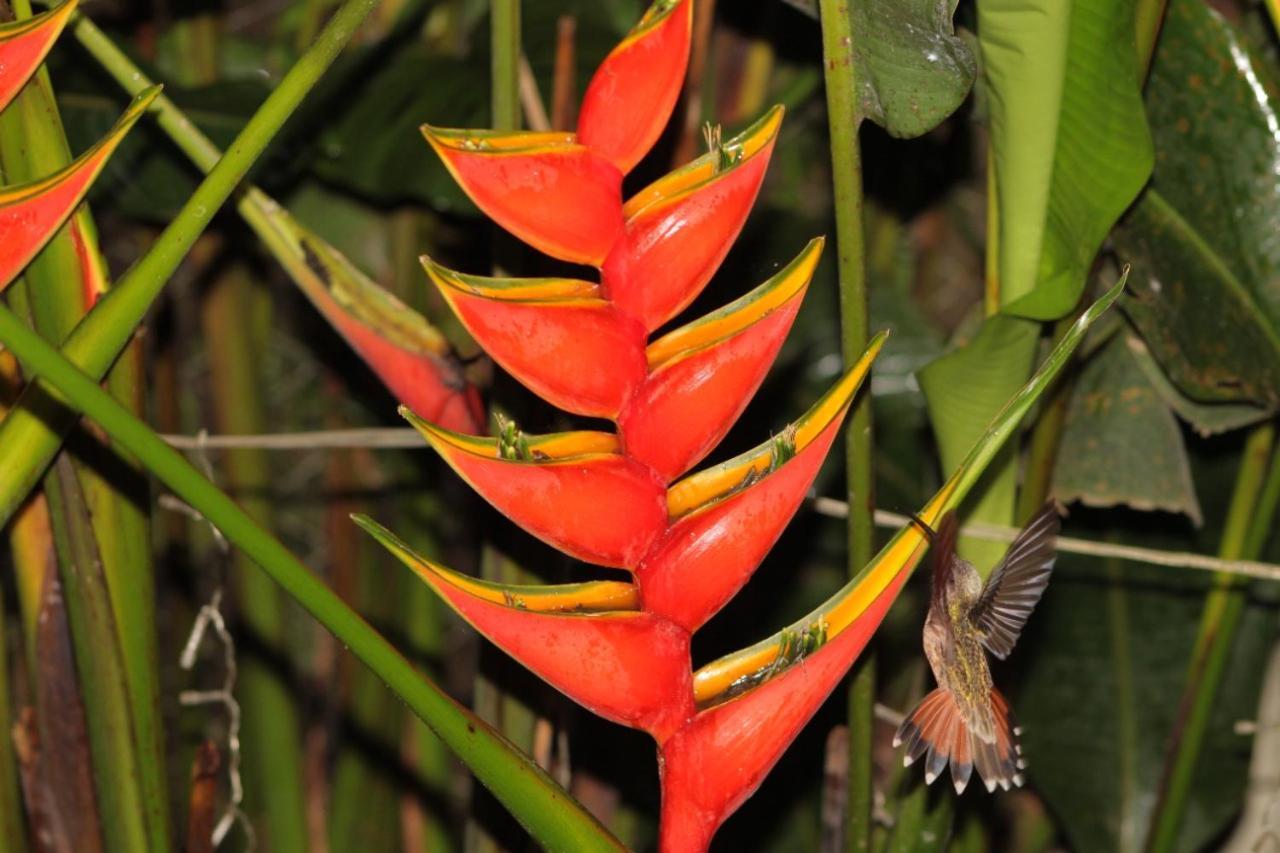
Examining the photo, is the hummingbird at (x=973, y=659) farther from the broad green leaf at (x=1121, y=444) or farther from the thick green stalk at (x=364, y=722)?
the thick green stalk at (x=364, y=722)

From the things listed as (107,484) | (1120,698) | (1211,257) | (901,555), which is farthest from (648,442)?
(1120,698)

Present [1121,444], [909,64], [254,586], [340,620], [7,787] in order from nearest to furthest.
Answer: [340,620] → [909,64] → [7,787] → [1121,444] → [254,586]

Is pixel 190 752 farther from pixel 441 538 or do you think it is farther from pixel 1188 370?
pixel 1188 370

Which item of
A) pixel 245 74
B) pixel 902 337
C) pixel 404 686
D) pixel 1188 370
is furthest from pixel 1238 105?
pixel 245 74

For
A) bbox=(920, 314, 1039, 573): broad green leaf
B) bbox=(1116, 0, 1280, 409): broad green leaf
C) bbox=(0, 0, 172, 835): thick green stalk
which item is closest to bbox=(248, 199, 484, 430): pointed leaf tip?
bbox=(0, 0, 172, 835): thick green stalk

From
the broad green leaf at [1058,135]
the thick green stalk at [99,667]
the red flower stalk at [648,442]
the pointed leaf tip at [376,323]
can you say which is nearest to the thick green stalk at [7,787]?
the thick green stalk at [99,667]

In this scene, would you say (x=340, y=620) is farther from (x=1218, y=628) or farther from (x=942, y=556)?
(x=1218, y=628)
